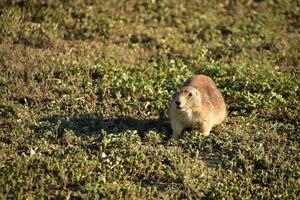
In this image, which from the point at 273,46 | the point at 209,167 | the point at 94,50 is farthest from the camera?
the point at 273,46

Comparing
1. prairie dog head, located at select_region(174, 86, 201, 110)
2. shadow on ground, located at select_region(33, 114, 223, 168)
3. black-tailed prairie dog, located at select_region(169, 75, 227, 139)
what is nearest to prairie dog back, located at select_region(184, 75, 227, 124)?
black-tailed prairie dog, located at select_region(169, 75, 227, 139)

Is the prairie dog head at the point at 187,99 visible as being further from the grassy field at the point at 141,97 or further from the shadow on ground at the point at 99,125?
the shadow on ground at the point at 99,125

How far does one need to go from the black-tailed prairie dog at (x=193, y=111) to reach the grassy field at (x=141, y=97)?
7.7 inches

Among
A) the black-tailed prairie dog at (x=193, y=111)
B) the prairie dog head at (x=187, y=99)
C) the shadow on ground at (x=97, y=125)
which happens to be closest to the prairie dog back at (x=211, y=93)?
the black-tailed prairie dog at (x=193, y=111)

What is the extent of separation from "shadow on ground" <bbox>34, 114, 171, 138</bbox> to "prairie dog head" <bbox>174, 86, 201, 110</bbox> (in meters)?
0.77

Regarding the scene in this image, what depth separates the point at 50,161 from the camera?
7797mm

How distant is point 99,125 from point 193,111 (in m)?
1.71

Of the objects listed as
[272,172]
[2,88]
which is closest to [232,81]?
[272,172]

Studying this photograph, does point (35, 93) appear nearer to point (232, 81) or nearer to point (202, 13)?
point (232, 81)

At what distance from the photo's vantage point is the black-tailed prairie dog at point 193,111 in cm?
886

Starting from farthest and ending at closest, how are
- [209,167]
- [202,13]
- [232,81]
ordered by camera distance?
[202,13] < [232,81] < [209,167]

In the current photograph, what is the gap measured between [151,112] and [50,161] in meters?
2.87

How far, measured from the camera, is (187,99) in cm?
884

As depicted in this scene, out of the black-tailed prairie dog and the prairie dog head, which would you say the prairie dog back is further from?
the prairie dog head
